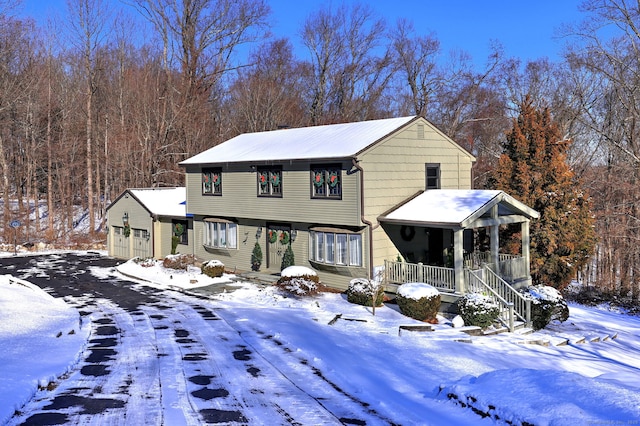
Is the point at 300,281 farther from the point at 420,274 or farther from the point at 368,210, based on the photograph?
the point at 420,274

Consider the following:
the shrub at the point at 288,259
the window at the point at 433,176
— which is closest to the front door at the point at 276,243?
the shrub at the point at 288,259

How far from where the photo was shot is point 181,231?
31.4 meters

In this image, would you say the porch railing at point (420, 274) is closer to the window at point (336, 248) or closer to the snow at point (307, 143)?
the window at point (336, 248)

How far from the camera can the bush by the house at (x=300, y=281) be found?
2138 cm

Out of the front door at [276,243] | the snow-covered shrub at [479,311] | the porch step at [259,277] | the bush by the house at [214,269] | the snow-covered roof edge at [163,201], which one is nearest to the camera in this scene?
the snow-covered shrub at [479,311]

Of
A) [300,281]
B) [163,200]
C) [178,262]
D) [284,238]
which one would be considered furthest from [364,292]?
[163,200]

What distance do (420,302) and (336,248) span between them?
5.39 meters

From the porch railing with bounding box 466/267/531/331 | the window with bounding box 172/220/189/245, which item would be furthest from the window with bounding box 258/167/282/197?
the porch railing with bounding box 466/267/531/331

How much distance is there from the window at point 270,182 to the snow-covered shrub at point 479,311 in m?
10.1

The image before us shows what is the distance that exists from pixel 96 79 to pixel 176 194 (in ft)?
71.9

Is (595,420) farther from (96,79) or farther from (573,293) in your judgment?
(96,79)

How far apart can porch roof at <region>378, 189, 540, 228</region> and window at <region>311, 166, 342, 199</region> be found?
2126 mm

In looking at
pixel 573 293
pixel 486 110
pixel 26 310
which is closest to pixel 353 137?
pixel 26 310

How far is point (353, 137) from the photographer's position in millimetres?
23781
